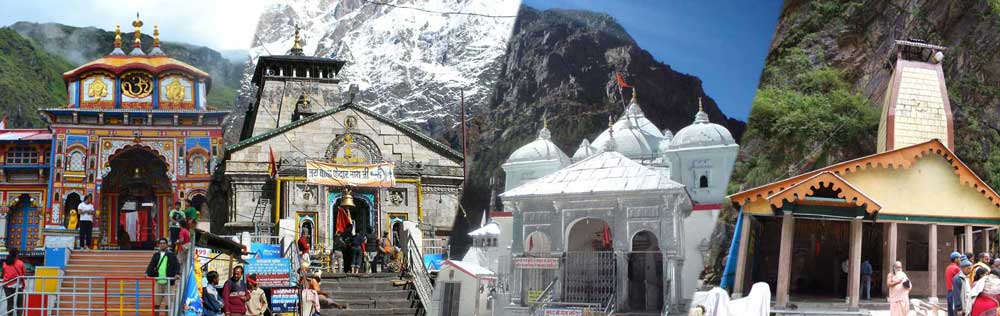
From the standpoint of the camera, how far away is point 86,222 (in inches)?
446

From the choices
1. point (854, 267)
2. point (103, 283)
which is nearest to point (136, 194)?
point (103, 283)

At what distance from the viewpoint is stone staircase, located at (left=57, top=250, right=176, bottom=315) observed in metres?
10.7

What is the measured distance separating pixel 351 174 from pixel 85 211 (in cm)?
284

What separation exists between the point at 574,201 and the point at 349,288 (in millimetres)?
8233

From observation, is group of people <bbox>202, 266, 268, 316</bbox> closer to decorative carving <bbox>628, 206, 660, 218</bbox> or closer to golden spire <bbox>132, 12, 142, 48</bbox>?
golden spire <bbox>132, 12, 142, 48</bbox>

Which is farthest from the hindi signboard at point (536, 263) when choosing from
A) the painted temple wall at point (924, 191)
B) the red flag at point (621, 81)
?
the painted temple wall at point (924, 191)

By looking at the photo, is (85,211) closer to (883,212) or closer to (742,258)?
(742,258)

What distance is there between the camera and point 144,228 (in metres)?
12.0

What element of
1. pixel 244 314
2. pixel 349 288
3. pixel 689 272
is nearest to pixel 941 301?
pixel 349 288

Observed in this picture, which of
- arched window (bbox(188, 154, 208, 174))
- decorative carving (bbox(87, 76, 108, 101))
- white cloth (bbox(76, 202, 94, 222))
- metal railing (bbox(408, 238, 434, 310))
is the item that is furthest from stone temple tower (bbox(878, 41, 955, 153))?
white cloth (bbox(76, 202, 94, 222))

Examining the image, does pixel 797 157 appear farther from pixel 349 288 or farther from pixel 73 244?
pixel 73 244

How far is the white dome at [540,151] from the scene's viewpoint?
202 inches

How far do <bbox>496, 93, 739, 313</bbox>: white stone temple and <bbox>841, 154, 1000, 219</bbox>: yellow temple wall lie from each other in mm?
6306

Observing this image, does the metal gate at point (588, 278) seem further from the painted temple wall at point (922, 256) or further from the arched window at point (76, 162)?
the painted temple wall at point (922, 256)
